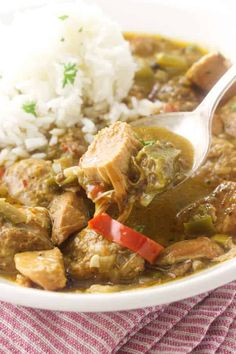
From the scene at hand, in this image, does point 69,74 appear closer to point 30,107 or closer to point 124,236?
point 30,107

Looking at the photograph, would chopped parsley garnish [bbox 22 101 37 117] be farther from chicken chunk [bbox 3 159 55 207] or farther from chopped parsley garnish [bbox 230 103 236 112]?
chopped parsley garnish [bbox 230 103 236 112]

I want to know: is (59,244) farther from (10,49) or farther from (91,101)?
(10,49)

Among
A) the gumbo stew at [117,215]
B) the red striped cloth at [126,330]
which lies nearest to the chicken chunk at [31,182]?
the gumbo stew at [117,215]

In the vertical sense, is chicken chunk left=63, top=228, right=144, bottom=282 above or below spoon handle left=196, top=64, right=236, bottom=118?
below

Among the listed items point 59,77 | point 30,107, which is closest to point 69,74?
point 59,77

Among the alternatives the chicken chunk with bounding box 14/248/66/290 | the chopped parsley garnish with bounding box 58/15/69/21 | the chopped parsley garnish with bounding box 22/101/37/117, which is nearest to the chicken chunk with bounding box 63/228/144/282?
the chicken chunk with bounding box 14/248/66/290

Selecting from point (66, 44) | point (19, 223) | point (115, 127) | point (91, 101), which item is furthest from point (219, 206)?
point (66, 44)
